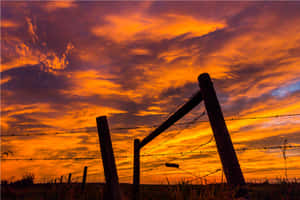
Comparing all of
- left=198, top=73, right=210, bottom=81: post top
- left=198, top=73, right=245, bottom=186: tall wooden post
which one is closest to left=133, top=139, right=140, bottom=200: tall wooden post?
left=198, top=73, right=245, bottom=186: tall wooden post

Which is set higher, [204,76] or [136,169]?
[204,76]

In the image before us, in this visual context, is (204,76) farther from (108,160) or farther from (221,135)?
(108,160)

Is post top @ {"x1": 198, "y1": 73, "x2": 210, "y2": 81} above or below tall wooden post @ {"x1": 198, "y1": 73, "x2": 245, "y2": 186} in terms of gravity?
above

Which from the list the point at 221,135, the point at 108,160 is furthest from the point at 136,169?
the point at 221,135

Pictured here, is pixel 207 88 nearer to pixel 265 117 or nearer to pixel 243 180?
pixel 243 180

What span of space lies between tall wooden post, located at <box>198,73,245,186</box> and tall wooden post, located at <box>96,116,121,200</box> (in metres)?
2.57

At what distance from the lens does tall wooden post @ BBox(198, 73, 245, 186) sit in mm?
3736

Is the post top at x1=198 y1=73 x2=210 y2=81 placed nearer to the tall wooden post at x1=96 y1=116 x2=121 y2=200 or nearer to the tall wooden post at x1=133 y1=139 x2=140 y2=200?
the tall wooden post at x1=96 y1=116 x2=121 y2=200

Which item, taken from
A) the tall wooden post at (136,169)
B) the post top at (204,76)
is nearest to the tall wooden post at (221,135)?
the post top at (204,76)

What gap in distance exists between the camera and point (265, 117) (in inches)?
341

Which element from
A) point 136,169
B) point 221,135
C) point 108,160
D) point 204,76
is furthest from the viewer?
point 136,169

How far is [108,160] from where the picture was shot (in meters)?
5.90

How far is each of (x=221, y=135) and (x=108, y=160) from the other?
9.60ft

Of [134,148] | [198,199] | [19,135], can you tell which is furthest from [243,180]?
[19,135]
